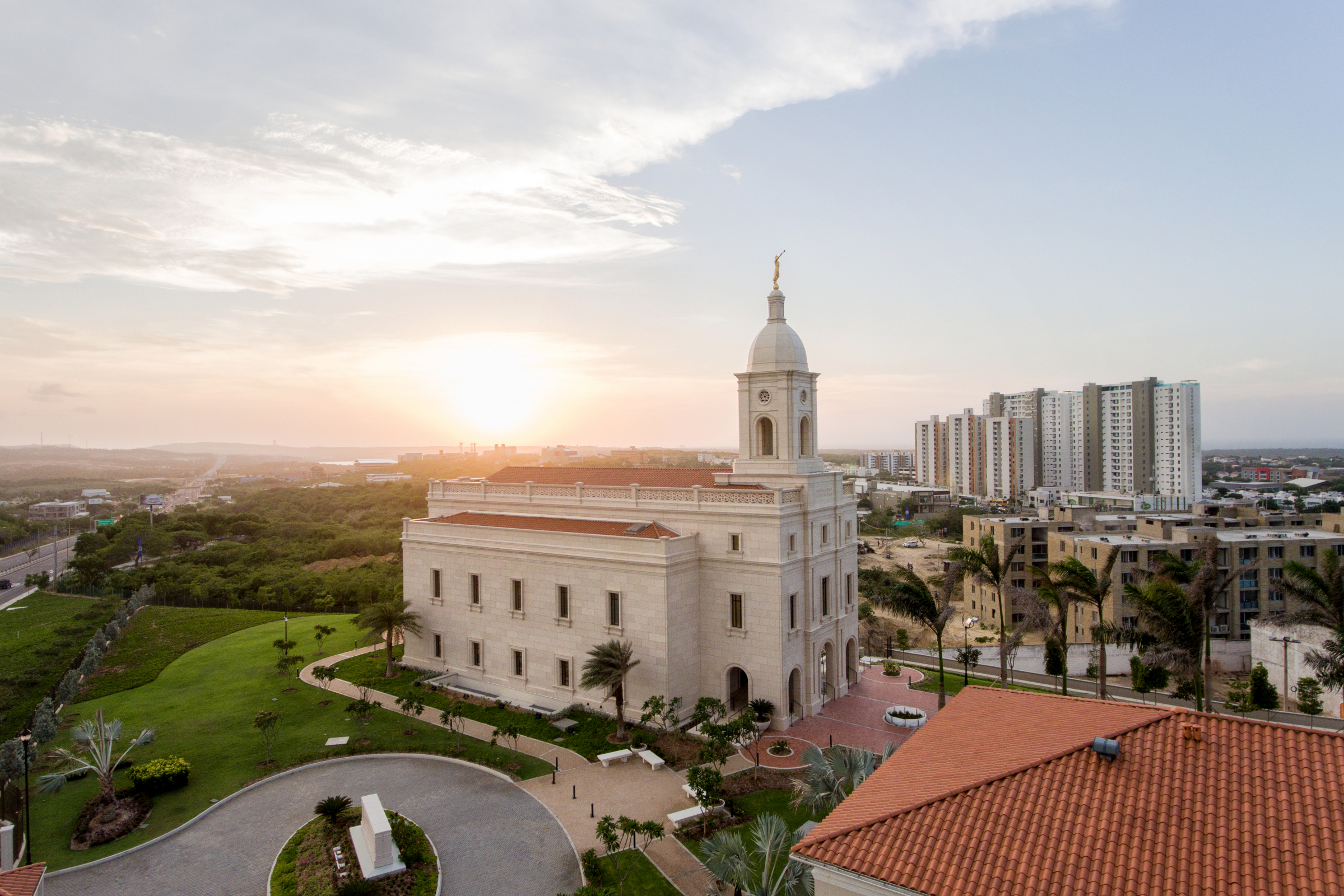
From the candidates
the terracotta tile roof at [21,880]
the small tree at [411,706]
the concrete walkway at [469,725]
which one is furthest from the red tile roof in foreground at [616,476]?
the terracotta tile roof at [21,880]

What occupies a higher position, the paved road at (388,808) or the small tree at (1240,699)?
the paved road at (388,808)

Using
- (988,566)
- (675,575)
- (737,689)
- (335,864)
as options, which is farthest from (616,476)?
(335,864)

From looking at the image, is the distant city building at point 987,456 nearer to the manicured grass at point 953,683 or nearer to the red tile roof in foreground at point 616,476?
the manicured grass at point 953,683

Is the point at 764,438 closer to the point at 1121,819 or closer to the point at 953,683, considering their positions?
the point at 953,683

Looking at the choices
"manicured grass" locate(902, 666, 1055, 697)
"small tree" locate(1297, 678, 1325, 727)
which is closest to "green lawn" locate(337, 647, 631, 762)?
"manicured grass" locate(902, 666, 1055, 697)

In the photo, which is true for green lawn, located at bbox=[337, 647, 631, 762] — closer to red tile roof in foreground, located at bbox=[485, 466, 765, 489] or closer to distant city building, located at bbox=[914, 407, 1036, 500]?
red tile roof in foreground, located at bbox=[485, 466, 765, 489]
